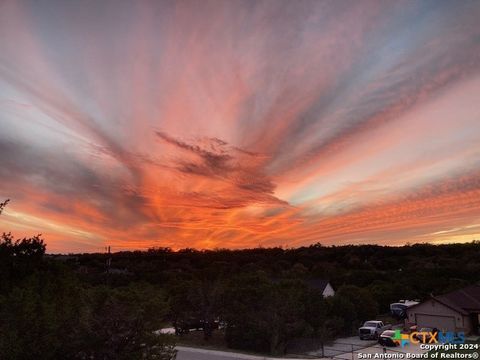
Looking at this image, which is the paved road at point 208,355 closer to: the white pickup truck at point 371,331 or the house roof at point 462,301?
the white pickup truck at point 371,331

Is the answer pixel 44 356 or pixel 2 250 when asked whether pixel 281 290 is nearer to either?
pixel 44 356

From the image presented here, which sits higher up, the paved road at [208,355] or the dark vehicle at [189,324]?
the dark vehicle at [189,324]

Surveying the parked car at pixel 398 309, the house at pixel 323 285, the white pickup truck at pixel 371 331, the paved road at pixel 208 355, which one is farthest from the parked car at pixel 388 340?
the house at pixel 323 285

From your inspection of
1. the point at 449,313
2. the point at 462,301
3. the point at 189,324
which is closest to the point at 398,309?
the point at 462,301

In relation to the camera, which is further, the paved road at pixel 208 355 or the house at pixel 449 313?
the house at pixel 449 313

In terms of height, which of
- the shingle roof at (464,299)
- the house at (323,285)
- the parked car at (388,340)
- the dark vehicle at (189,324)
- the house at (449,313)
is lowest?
the parked car at (388,340)

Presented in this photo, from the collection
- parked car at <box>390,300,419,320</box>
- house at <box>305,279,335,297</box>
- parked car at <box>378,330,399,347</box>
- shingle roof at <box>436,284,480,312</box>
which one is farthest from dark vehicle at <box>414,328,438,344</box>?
house at <box>305,279,335,297</box>

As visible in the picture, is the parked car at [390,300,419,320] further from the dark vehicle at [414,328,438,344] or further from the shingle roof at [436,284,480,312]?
the dark vehicle at [414,328,438,344]

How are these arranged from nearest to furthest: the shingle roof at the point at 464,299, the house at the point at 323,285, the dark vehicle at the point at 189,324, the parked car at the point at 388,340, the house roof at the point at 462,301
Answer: the parked car at the point at 388,340, the house roof at the point at 462,301, the shingle roof at the point at 464,299, the dark vehicle at the point at 189,324, the house at the point at 323,285
